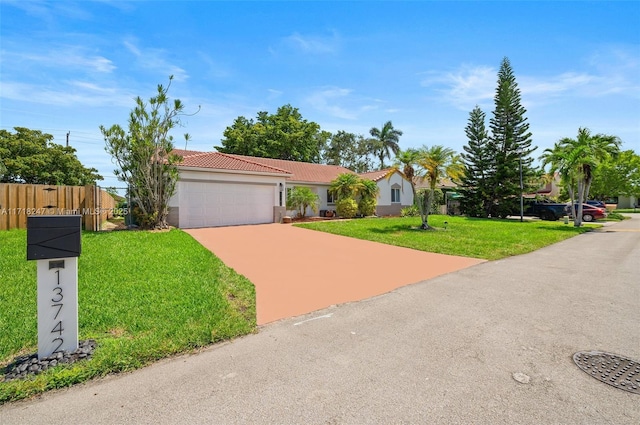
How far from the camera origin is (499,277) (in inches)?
274

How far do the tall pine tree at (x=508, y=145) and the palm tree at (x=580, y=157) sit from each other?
7764 millimetres

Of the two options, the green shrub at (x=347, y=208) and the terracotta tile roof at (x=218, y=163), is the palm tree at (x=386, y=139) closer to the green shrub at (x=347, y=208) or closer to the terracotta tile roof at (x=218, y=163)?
the green shrub at (x=347, y=208)

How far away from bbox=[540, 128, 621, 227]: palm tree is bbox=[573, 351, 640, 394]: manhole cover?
19.6 m

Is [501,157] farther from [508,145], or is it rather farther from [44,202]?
[44,202]

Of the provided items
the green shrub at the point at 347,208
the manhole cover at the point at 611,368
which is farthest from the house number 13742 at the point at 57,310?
the green shrub at the point at 347,208

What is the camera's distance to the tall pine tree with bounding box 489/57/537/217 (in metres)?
27.9

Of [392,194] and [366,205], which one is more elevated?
[392,194]

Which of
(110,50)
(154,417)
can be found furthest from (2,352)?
(110,50)

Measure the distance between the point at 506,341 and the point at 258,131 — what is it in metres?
33.5

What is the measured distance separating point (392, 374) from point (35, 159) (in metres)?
32.8

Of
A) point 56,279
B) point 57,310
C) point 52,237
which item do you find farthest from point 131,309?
point 52,237

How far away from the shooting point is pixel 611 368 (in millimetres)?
3100

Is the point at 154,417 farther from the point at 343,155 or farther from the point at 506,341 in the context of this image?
the point at 343,155

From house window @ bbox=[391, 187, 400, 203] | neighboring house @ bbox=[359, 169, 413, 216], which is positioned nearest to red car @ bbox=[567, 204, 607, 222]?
neighboring house @ bbox=[359, 169, 413, 216]
